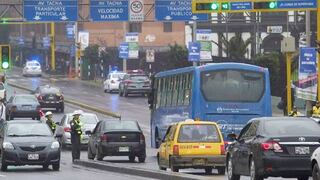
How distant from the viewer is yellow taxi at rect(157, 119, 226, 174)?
85.0 ft

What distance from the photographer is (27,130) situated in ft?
97.9

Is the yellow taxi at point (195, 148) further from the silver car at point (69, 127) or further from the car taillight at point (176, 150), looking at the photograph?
the silver car at point (69, 127)

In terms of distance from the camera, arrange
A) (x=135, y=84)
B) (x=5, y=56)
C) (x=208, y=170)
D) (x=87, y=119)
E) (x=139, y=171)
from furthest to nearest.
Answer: (x=135, y=84) → (x=5, y=56) → (x=87, y=119) → (x=208, y=170) → (x=139, y=171)

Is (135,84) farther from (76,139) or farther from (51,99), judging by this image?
(76,139)

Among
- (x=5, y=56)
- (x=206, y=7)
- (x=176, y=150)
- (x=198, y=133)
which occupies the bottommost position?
(x=176, y=150)

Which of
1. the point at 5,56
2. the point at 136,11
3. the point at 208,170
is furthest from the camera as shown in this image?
the point at 136,11

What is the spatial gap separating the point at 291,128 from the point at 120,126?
14.1 metres

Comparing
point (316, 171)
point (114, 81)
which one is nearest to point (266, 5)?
point (316, 171)

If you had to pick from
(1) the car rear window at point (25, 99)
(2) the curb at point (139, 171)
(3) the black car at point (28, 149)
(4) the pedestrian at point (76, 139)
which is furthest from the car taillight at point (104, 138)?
(1) the car rear window at point (25, 99)

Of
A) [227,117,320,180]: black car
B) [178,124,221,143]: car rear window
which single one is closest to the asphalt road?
[178,124,221,143]: car rear window

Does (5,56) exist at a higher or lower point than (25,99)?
higher

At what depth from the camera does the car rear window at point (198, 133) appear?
2627 cm

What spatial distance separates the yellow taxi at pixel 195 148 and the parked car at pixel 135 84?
45.7 metres

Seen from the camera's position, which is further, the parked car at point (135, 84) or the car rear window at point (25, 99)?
the parked car at point (135, 84)
